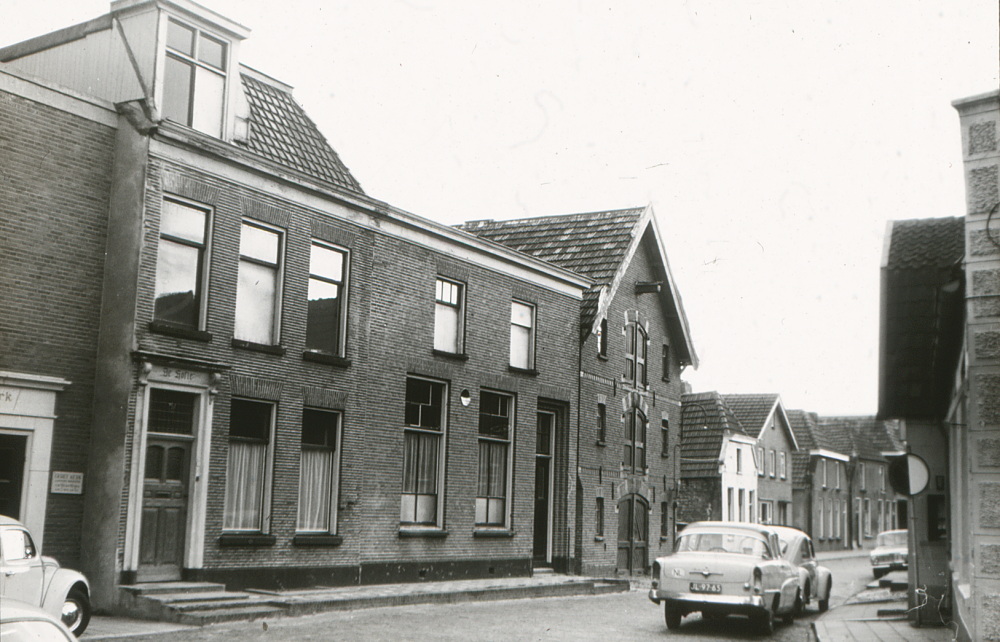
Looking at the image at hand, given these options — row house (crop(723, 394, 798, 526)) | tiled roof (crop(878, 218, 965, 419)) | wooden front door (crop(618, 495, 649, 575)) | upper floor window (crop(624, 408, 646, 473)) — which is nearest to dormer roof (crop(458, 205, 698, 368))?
upper floor window (crop(624, 408, 646, 473))

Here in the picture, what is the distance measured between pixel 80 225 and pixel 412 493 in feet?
28.7

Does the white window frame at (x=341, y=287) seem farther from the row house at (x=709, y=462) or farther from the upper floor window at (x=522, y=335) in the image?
the row house at (x=709, y=462)

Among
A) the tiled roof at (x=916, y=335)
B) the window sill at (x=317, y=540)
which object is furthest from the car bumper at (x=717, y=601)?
the window sill at (x=317, y=540)

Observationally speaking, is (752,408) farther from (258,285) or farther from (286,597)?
(286,597)

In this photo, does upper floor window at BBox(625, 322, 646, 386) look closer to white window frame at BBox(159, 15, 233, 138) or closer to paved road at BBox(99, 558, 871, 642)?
paved road at BBox(99, 558, 871, 642)

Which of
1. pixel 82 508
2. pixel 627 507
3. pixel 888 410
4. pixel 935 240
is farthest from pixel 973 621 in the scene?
pixel 627 507

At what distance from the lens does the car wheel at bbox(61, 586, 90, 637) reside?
39.7 ft

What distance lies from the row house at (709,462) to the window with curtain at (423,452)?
21.8 metres

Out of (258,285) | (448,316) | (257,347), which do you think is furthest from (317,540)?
(448,316)

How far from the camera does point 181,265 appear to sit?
16422 millimetres

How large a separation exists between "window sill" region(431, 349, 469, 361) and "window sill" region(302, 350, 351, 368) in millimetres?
2807

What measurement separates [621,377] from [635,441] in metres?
2.31

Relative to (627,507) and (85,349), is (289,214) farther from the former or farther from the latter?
(627,507)

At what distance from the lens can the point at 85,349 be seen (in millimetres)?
15383
